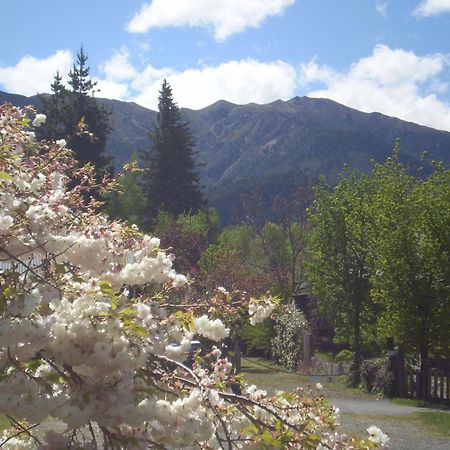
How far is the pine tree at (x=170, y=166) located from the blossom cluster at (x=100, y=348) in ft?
133

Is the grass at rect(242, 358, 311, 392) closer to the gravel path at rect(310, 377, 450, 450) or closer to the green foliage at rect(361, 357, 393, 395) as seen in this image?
the gravel path at rect(310, 377, 450, 450)

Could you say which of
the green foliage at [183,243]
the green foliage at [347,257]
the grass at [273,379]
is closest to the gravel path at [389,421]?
the grass at [273,379]

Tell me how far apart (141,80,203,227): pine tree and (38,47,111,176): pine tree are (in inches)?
319

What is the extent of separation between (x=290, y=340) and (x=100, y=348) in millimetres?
24309

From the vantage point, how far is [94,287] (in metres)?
2.58

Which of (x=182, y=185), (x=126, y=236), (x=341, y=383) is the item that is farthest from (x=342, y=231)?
(x=182, y=185)

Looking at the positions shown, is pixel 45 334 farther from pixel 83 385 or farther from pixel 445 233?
pixel 445 233

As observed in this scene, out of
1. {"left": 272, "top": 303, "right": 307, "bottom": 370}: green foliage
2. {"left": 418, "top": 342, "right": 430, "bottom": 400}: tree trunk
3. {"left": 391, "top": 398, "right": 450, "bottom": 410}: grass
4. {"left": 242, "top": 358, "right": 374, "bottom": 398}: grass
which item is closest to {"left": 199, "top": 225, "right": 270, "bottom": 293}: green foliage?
{"left": 272, "top": 303, "right": 307, "bottom": 370}: green foliage

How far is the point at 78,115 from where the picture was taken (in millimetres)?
35875

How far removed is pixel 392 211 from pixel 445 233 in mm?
1542

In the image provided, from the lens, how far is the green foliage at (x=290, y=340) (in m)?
25.6

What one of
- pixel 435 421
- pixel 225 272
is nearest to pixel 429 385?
pixel 435 421

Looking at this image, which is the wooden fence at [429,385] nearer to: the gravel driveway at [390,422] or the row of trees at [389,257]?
the row of trees at [389,257]

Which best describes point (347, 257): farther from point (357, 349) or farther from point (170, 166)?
point (170, 166)
